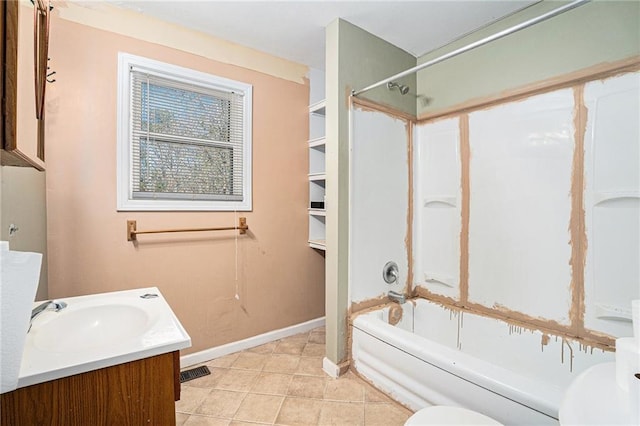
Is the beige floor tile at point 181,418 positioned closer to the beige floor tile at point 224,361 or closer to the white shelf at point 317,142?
the beige floor tile at point 224,361

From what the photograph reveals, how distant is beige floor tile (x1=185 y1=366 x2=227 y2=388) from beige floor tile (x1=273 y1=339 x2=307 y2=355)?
448mm

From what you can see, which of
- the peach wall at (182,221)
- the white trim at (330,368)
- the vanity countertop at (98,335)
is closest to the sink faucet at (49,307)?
the vanity countertop at (98,335)

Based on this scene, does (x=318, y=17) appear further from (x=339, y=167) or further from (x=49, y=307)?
(x=49, y=307)

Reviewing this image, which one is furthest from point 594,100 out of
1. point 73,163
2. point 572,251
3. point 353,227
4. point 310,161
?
point 73,163

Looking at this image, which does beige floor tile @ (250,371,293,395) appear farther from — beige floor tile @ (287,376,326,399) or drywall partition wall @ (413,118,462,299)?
drywall partition wall @ (413,118,462,299)

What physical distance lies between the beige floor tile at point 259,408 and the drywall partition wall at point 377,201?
0.78 metres

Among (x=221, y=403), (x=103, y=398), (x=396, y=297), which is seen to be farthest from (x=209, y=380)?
(x=396, y=297)

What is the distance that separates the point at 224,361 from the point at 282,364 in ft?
1.44

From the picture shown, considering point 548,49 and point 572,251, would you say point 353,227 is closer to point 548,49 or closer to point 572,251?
point 572,251

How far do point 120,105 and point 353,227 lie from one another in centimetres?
170

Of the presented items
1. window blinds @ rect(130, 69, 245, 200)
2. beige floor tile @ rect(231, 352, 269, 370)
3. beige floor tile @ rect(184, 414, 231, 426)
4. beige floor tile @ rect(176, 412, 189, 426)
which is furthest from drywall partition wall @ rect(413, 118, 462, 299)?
beige floor tile @ rect(176, 412, 189, 426)

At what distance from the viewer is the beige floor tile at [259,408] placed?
157 centimetres

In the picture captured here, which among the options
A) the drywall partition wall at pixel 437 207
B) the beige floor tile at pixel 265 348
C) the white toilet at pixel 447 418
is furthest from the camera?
the beige floor tile at pixel 265 348

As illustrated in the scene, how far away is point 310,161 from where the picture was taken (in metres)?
2.68
